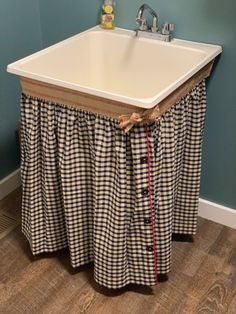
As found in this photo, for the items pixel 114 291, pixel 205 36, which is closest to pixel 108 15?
pixel 205 36

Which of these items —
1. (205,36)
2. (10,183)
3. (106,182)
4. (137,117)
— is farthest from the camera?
(10,183)

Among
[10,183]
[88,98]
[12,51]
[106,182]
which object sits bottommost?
[10,183]

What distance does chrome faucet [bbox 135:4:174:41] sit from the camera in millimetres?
1727

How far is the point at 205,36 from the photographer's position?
171 cm

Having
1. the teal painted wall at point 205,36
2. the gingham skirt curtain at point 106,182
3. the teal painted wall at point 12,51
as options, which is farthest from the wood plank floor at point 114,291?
the teal painted wall at point 12,51

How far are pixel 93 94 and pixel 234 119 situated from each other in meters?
0.72

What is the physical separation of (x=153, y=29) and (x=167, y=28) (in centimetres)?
7

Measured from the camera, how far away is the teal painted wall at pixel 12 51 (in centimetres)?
197

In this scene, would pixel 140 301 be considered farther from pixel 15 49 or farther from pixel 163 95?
pixel 15 49

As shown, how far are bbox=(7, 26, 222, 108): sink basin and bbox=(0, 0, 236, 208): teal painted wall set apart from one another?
6cm

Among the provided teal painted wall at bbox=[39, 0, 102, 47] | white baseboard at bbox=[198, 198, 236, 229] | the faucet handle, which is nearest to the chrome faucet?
the faucet handle

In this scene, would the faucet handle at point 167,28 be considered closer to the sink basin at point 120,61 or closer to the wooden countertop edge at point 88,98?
the sink basin at point 120,61

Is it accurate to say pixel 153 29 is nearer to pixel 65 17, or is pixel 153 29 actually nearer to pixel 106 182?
pixel 65 17

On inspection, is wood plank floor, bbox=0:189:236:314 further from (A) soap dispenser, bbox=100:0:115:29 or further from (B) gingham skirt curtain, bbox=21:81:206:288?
(A) soap dispenser, bbox=100:0:115:29
